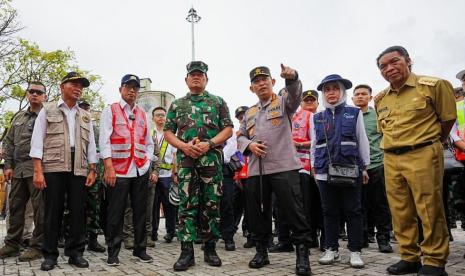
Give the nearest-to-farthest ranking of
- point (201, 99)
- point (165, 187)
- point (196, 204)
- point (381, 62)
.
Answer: point (381, 62), point (196, 204), point (201, 99), point (165, 187)

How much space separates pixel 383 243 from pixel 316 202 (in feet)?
3.57

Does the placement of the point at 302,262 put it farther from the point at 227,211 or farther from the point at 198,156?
the point at 227,211

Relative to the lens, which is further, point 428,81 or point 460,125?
point 460,125

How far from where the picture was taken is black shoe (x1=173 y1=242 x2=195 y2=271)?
12.4 ft

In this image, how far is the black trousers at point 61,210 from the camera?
4137 millimetres

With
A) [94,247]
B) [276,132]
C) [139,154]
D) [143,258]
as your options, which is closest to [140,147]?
[139,154]

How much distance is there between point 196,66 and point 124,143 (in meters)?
1.34

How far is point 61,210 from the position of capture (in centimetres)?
428

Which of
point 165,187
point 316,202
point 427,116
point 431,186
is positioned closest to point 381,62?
point 427,116

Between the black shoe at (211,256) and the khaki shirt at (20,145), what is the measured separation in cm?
279

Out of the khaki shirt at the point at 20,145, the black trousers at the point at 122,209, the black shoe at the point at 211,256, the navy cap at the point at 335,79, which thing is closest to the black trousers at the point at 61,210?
the black trousers at the point at 122,209

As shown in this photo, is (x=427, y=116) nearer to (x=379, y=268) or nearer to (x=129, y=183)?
(x=379, y=268)

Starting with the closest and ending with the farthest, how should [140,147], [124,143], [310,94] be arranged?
[124,143] → [140,147] → [310,94]

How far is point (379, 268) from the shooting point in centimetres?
381
